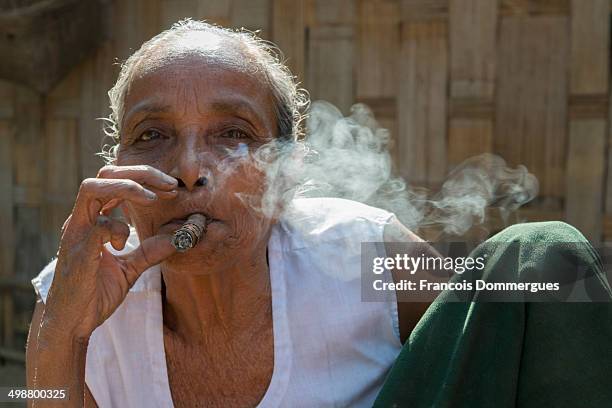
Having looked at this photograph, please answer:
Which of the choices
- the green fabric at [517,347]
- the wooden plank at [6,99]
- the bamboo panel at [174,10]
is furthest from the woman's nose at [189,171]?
the wooden plank at [6,99]

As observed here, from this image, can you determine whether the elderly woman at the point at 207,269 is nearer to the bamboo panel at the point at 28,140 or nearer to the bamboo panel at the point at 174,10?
the bamboo panel at the point at 174,10

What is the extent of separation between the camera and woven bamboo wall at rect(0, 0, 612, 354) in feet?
12.5

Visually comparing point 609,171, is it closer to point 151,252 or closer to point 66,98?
point 151,252

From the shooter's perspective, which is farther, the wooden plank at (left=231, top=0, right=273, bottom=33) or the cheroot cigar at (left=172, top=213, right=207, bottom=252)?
the wooden plank at (left=231, top=0, right=273, bottom=33)

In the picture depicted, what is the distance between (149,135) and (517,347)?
4.02 ft

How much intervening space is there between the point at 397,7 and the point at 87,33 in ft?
6.67

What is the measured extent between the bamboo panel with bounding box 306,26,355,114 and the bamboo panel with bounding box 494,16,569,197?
880 mm

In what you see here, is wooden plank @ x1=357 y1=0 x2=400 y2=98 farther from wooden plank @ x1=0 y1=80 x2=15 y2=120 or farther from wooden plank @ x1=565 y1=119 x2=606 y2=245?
wooden plank @ x1=0 y1=80 x2=15 y2=120

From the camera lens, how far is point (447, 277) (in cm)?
244

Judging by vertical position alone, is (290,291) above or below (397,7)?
below

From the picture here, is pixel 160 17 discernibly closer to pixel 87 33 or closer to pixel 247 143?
pixel 87 33

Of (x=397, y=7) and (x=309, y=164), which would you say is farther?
(x=397, y=7)

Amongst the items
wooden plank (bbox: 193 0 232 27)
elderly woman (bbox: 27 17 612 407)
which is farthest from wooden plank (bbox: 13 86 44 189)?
elderly woman (bbox: 27 17 612 407)

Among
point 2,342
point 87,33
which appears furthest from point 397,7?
point 2,342
